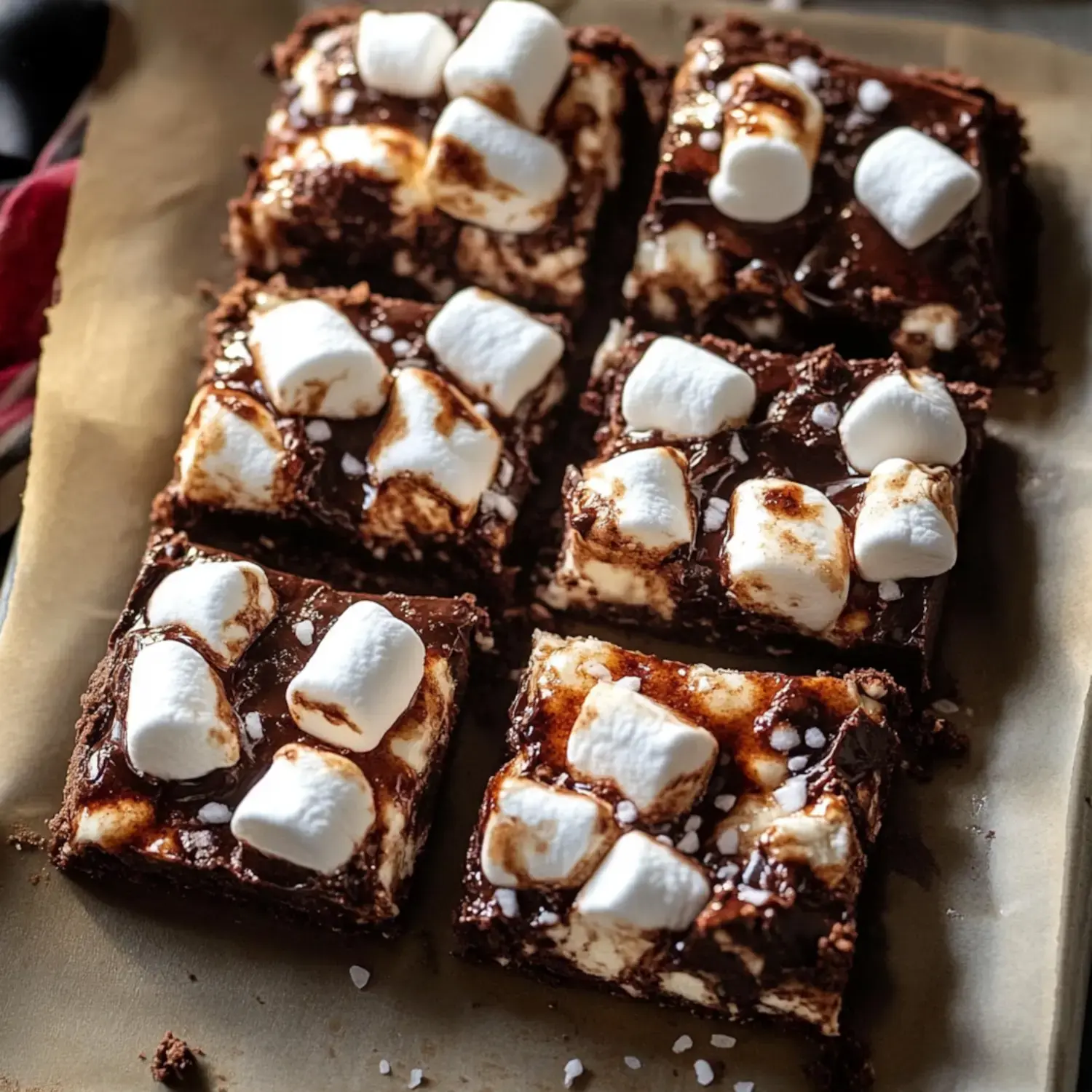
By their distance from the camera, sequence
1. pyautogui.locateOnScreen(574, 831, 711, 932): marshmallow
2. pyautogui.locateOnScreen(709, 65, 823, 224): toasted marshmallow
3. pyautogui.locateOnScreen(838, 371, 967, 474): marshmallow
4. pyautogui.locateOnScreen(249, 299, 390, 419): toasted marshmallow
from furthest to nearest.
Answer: pyautogui.locateOnScreen(709, 65, 823, 224): toasted marshmallow → pyautogui.locateOnScreen(249, 299, 390, 419): toasted marshmallow → pyautogui.locateOnScreen(838, 371, 967, 474): marshmallow → pyautogui.locateOnScreen(574, 831, 711, 932): marshmallow

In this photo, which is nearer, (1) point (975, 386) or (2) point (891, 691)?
(2) point (891, 691)

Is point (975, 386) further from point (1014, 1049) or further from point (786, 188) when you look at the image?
point (1014, 1049)

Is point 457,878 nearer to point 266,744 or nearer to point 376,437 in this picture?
point 266,744

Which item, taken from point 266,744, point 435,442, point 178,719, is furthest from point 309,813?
point 435,442

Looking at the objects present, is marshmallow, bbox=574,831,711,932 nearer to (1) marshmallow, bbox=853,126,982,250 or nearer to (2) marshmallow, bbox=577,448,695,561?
(2) marshmallow, bbox=577,448,695,561

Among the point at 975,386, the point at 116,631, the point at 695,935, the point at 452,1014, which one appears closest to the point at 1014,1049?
the point at 695,935

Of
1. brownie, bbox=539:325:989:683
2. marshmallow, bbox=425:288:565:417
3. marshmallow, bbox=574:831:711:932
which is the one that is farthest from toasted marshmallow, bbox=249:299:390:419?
marshmallow, bbox=574:831:711:932

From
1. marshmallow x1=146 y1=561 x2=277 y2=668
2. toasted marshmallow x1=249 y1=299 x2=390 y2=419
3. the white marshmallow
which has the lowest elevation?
marshmallow x1=146 y1=561 x2=277 y2=668
